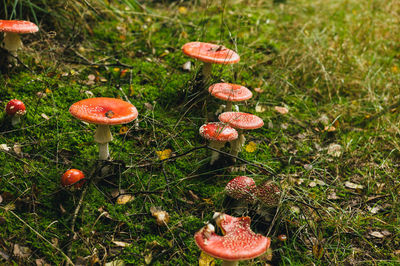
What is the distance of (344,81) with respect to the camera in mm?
4645

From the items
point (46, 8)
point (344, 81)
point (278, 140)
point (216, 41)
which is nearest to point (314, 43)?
point (344, 81)

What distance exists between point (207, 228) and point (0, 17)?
3.82 metres

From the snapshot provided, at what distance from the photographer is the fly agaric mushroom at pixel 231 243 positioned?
1.70 metres

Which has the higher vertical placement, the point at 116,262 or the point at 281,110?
the point at 281,110

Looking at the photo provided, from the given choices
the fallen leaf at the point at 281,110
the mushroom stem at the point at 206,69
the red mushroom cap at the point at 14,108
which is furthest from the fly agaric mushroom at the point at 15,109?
the fallen leaf at the point at 281,110

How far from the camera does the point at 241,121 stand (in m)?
2.82

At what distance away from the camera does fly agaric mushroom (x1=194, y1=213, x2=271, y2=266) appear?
1.70 meters

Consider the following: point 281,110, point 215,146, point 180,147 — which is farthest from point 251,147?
point 281,110

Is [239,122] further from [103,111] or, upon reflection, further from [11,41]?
[11,41]

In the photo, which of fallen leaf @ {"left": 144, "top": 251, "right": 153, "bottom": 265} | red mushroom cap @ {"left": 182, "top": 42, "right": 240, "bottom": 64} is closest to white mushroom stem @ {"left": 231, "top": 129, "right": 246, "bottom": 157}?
red mushroom cap @ {"left": 182, "top": 42, "right": 240, "bottom": 64}

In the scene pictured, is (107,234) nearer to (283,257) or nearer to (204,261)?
(204,261)

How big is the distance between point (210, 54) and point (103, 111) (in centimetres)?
153

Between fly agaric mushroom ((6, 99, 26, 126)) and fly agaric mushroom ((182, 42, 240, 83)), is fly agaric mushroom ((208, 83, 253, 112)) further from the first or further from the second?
fly agaric mushroom ((6, 99, 26, 126))

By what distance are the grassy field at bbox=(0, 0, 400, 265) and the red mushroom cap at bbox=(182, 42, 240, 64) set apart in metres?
0.18
